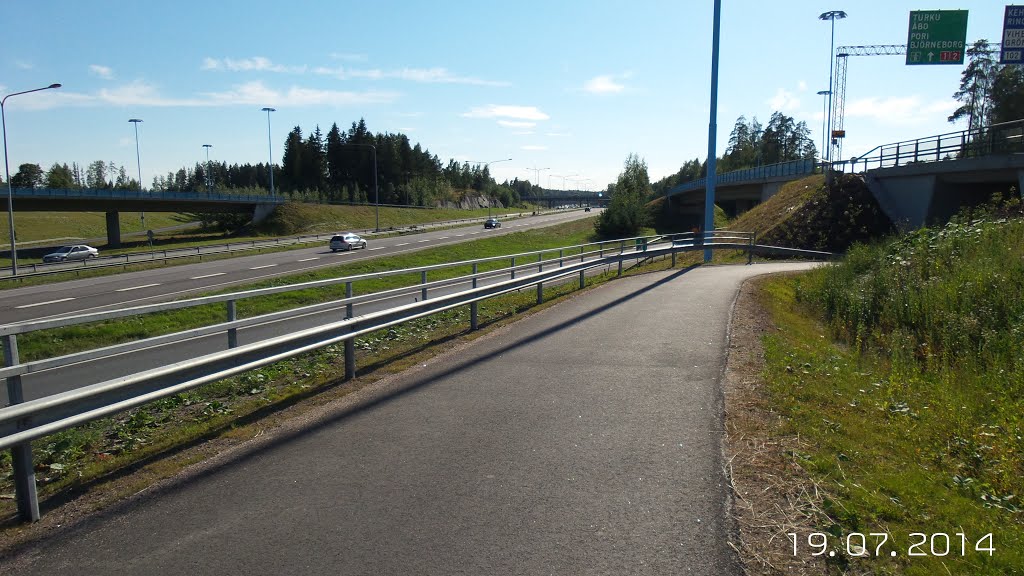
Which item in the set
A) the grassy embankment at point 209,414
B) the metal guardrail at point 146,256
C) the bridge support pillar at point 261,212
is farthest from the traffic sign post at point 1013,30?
the bridge support pillar at point 261,212

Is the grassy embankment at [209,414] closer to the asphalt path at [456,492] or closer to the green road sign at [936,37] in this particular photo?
the asphalt path at [456,492]

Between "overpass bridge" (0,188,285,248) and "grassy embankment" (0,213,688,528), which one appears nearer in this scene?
"grassy embankment" (0,213,688,528)

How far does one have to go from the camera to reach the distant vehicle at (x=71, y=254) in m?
44.8

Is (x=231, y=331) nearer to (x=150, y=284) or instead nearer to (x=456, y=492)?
(x=456, y=492)

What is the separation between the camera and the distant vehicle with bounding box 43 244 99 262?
44781 millimetres

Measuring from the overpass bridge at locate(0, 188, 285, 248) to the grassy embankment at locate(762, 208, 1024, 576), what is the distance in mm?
61515

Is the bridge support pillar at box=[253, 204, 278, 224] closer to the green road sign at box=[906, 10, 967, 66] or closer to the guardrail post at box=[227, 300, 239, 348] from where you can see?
the green road sign at box=[906, 10, 967, 66]

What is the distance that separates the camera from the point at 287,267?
35.1m

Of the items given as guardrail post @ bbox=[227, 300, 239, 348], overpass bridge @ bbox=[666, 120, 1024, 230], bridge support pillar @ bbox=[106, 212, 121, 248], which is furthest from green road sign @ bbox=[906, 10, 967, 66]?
bridge support pillar @ bbox=[106, 212, 121, 248]

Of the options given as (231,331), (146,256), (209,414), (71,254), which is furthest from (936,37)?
(71,254)

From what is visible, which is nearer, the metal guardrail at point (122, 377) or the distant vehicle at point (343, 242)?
the metal guardrail at point (122, 377)

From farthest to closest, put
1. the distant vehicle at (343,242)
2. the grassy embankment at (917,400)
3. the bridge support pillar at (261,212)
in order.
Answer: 1. the bridge support pillar at (261,212)
2. the distant vehicle at (343,242)
3. the grassy embankment at (917,400)
